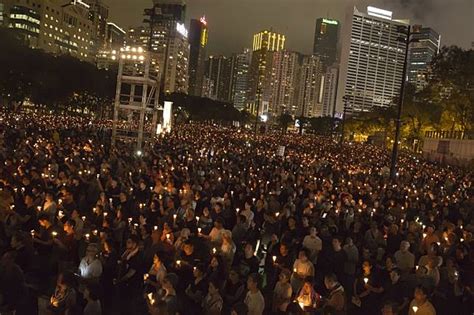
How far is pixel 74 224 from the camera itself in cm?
921

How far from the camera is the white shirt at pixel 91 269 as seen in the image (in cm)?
764

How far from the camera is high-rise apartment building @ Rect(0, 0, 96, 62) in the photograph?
4614 inches

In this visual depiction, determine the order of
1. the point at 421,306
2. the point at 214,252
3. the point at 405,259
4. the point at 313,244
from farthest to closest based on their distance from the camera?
the point at 313,244
the point at 405,259
the point at 214,252
the point at 421,306

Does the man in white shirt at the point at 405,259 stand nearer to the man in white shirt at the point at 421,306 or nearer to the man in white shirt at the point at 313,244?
the man in white shirt at the point at 313,244

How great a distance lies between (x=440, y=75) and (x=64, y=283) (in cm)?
4827

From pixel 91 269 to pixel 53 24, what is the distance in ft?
443

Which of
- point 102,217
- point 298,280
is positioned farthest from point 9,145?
point 298,280

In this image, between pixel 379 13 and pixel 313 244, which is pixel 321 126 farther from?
pixel 313 244

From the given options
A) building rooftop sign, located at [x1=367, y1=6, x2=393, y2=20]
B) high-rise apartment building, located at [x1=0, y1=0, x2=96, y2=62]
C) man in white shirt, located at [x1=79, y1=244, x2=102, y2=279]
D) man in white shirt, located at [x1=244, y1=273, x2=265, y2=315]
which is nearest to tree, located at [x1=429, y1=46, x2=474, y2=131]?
man in white shirt, located at [x1=244, y1=273, x2=265, y2=315]

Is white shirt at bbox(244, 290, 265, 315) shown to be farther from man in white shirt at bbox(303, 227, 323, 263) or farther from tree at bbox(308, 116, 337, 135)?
tree at bbox(308, 116, 337, 135)

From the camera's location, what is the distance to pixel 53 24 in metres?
131

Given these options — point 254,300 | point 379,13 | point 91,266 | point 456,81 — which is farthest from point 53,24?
point 254,300

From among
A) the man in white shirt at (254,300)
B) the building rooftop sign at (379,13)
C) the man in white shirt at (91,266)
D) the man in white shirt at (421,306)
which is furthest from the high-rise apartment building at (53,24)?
the man in white shirt at (421,306)

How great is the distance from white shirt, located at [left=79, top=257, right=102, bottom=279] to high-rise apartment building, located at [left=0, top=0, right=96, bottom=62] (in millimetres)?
101968
